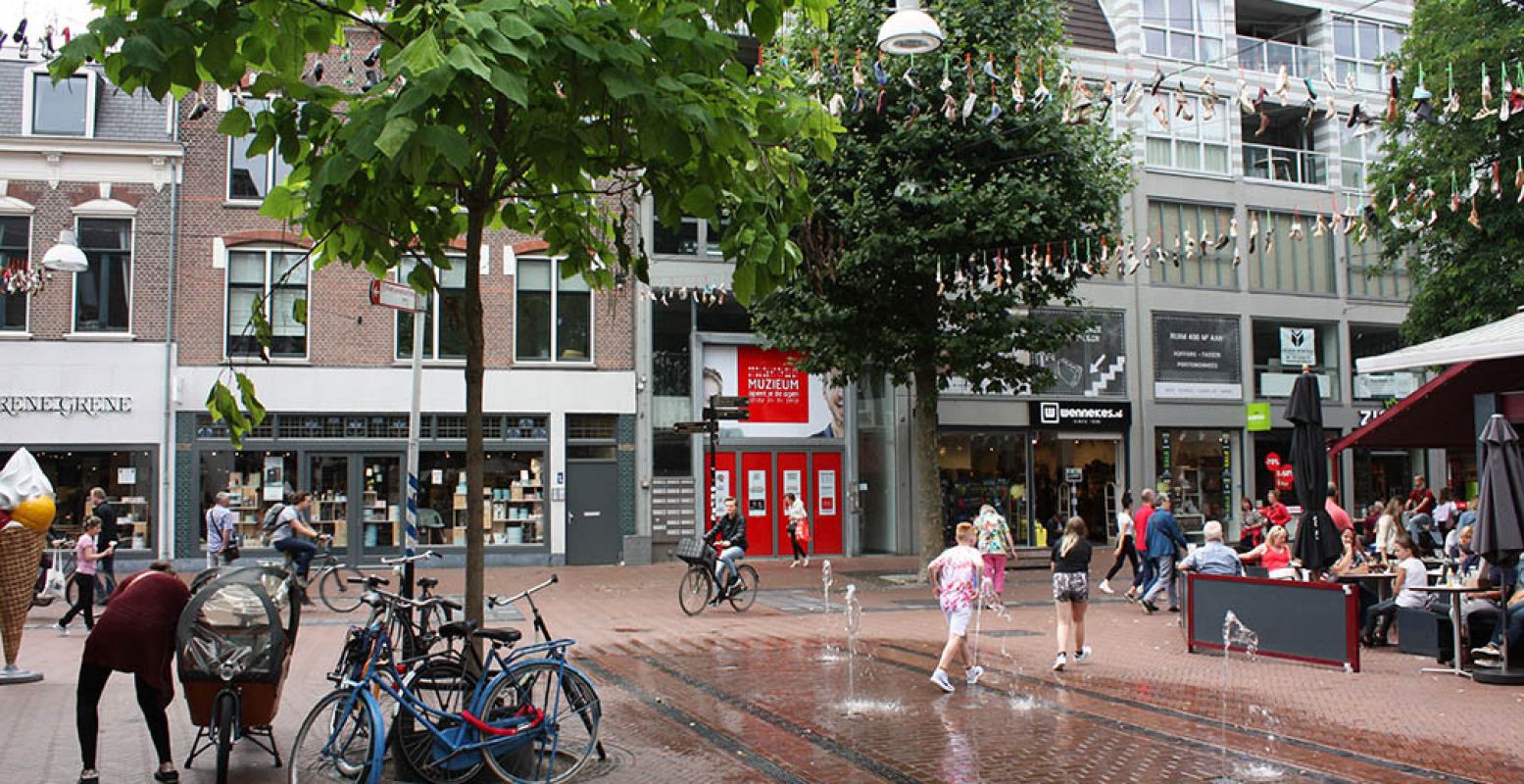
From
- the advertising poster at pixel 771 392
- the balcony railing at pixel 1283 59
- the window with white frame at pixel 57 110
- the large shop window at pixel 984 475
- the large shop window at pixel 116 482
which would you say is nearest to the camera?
the large shop window at pixel 116 482

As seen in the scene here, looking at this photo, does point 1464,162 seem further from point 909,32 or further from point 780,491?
point 909,32

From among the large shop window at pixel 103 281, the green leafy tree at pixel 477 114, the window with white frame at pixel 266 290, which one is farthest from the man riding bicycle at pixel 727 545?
the large shop window at pixel 103 281

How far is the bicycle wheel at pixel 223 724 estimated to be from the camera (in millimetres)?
6680

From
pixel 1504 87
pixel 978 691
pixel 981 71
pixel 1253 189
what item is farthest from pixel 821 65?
pixel 1253 189

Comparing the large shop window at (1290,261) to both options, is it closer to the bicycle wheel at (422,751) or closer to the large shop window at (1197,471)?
the large shop window at (1197,471)

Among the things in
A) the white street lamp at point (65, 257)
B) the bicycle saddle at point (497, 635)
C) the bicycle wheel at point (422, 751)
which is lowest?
the bicycle wheel at point (422, 751)

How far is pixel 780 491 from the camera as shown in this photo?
86.6ft

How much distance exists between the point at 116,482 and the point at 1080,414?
21.7m

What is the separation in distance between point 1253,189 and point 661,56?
28.7 metres

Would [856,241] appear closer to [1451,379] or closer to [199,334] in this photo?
[1451,379]

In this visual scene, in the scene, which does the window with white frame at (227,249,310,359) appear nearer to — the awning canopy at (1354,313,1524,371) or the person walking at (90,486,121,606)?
the person walking at (90,486,121,606)

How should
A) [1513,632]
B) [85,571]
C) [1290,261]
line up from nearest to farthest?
[1513,632] < [85,571] < [1290,261]

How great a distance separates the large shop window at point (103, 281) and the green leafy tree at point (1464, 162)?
2409 cm

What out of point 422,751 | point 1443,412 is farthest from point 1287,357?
point 422,751
